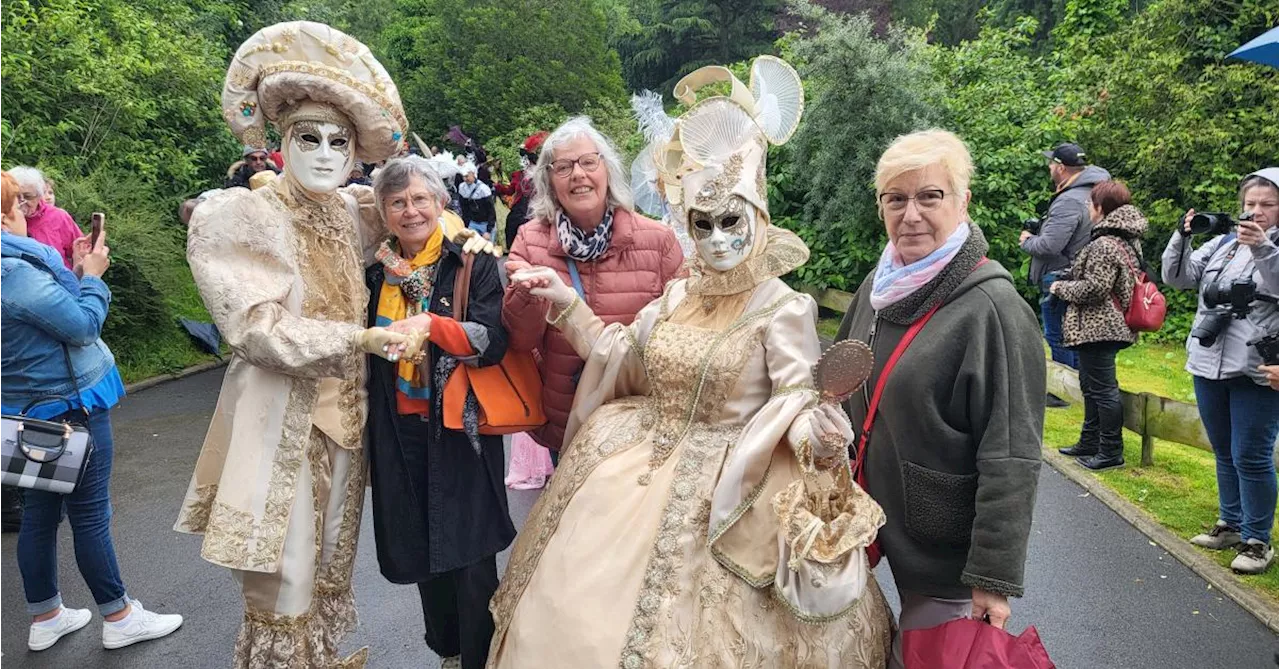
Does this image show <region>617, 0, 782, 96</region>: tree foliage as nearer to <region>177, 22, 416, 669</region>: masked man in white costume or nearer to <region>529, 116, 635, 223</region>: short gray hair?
<region>529, 116, 635, 223</region>: short gray hair

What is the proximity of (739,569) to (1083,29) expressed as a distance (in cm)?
1518

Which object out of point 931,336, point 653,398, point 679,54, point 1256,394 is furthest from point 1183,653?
point 679,54

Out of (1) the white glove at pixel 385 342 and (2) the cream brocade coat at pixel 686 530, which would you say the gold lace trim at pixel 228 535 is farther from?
(2) the cream brocade coat at pixel 686 530

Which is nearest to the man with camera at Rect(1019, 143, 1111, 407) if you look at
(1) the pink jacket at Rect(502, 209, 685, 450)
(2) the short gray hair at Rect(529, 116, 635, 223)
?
(1) the pink jacket at Rect(502, 209, 685, 450)

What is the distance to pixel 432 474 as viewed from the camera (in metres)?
2.84

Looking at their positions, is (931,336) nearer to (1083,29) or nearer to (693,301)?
(693,301)

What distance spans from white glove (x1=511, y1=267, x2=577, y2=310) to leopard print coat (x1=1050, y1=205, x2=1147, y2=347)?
13.5 feet

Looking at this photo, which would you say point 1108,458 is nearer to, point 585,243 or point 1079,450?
point 1079,450

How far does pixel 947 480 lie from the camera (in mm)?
2266

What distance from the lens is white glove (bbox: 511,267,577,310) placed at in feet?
8.92

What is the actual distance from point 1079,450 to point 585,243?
4.68m

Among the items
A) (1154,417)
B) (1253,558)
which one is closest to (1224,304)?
(1253,558)

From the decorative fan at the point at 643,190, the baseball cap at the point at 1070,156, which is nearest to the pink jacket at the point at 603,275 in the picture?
the decorative fan at the point at 643,190

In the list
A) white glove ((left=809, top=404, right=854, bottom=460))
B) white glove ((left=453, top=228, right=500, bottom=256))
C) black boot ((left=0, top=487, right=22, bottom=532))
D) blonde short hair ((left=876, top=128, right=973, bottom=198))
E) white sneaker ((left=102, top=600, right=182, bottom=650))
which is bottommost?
white sneaker ((left=102, top=600, right=182, bottom=650))
